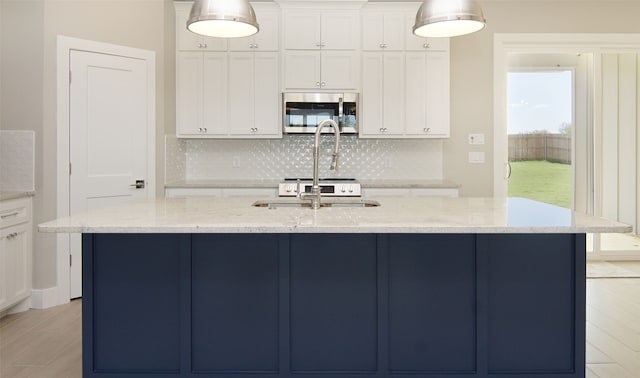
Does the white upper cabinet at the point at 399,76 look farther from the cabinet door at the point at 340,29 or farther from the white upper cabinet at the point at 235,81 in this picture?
the white upper cabinet at the point at 235,81

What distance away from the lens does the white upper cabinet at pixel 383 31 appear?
459 centimetres

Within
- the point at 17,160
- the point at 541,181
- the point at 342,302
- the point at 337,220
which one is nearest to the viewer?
the point at 337,220

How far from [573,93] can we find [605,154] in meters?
0.81

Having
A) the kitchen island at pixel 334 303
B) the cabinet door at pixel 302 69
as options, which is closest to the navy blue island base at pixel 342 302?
the kitchen island at pixel 334 303

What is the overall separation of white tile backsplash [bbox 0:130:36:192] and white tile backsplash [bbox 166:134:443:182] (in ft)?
4.80

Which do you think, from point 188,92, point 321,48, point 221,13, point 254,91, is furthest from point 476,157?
point 221,13

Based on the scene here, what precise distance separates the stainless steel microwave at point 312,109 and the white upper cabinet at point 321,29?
46 centimetres

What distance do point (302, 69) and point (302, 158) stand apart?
0.93 m

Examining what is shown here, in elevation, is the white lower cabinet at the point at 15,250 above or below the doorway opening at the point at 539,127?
below

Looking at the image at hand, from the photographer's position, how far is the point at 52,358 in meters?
2.82

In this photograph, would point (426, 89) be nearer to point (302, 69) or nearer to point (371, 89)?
point (371, 89)

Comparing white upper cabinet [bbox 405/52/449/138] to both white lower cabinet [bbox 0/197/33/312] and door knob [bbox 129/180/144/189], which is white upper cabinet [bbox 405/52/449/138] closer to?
door knob [bbox 129/180/144/189]

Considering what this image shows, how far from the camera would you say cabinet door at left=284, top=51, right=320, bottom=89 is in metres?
4.57

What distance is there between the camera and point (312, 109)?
4.56 meters
